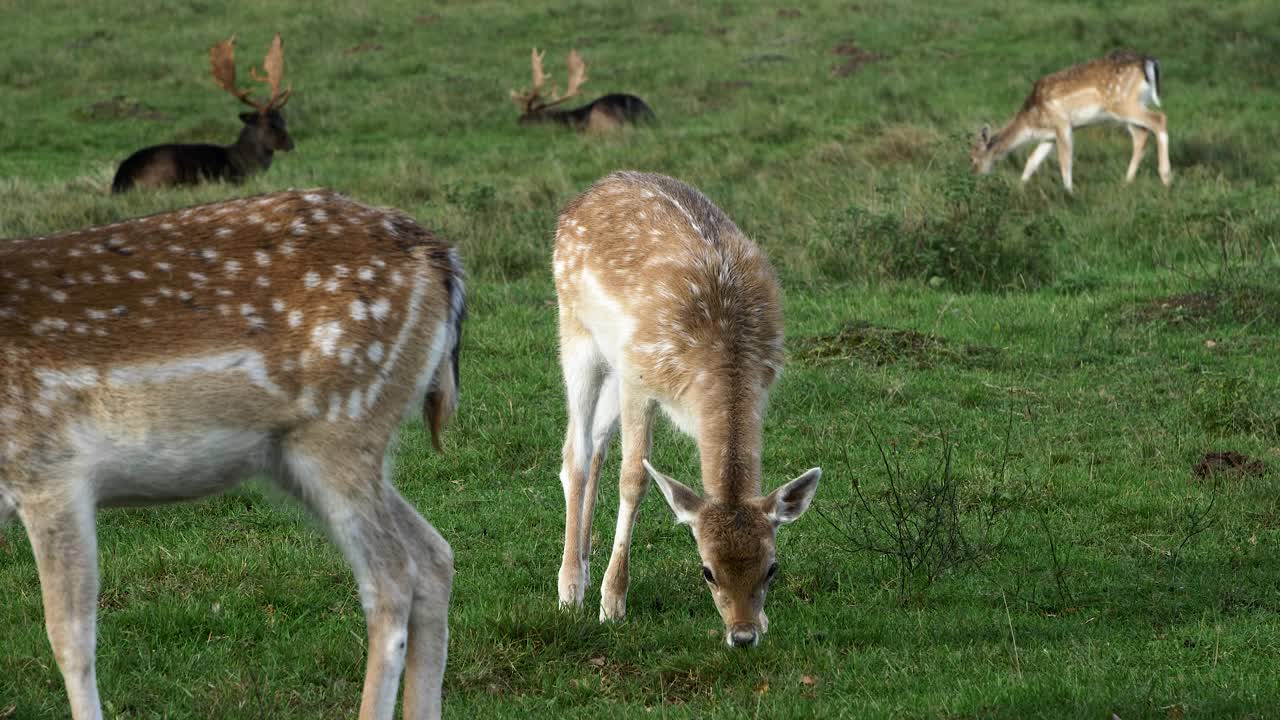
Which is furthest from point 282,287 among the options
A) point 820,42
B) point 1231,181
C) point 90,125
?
point 820,42

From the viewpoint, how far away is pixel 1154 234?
11.6 m

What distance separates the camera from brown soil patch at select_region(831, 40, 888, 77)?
21128 millimetres

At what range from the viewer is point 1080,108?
56.4 feet

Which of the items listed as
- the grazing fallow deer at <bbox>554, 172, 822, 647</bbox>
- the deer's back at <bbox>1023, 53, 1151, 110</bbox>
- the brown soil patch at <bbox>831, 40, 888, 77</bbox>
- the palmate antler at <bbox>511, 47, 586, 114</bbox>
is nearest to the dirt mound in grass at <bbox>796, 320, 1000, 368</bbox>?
the grazing fallow deer at <bbox>554, 172, 822, 647</bbox>

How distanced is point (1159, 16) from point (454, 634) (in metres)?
20.9

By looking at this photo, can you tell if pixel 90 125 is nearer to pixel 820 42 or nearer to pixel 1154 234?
pixel 820 42

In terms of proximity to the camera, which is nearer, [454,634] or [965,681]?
[965,681]

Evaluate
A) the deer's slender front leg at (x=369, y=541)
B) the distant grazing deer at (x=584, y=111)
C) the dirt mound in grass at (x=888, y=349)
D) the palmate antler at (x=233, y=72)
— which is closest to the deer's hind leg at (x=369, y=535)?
the deer's slender front leg at (x=369, y=541)

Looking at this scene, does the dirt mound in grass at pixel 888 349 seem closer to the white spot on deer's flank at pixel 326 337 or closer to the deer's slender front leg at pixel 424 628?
the deer's slender front leg at pixel 424 628

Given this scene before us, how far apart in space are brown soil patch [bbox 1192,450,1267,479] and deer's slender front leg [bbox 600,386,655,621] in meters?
2.62

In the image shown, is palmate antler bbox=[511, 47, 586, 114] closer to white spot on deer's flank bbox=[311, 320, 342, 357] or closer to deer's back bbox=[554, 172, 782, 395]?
deer's back bbox=[554, 172, 782, 395]

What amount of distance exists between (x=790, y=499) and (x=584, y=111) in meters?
15.3

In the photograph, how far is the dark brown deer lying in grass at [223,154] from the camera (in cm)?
Result: 1512

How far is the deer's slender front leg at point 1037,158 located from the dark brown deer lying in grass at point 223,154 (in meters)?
8.12
